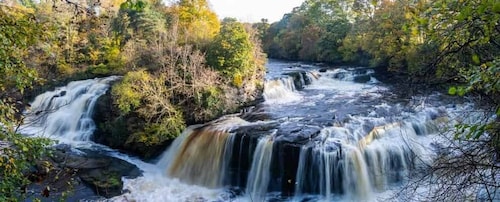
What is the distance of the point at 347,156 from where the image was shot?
10.5 metres

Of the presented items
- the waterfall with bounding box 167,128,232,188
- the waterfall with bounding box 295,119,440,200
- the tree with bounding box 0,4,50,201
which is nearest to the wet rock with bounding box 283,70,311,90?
the waterfall with bounding box 167,128,232,188

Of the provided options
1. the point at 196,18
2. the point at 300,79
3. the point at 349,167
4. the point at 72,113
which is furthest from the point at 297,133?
the point at 196,18

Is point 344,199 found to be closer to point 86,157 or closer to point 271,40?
point 86,157

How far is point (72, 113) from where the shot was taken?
16.6 metres

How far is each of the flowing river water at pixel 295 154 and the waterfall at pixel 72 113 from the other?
155mm

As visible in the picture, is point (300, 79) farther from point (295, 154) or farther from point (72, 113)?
point (72, 113)

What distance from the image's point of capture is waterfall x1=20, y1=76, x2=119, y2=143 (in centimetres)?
1576

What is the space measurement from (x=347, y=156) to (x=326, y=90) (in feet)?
35.7

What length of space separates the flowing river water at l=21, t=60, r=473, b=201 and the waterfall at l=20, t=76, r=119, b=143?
0.16m

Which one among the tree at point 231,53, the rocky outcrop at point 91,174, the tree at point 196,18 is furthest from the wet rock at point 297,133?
the tree at point 196,18

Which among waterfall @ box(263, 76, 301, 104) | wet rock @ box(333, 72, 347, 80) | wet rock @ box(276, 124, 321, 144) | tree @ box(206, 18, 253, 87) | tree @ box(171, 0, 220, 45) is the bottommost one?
wet rock @ box(276, 124, 321, 144)

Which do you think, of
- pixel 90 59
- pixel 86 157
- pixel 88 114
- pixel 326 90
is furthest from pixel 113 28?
pixel 326 90

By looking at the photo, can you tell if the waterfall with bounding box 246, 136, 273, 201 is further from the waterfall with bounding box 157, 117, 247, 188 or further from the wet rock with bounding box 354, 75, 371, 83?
the wet rock with bounding box 354, 75, 371, 83

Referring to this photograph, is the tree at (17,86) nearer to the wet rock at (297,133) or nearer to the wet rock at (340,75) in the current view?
the wet rock at (297,133)
